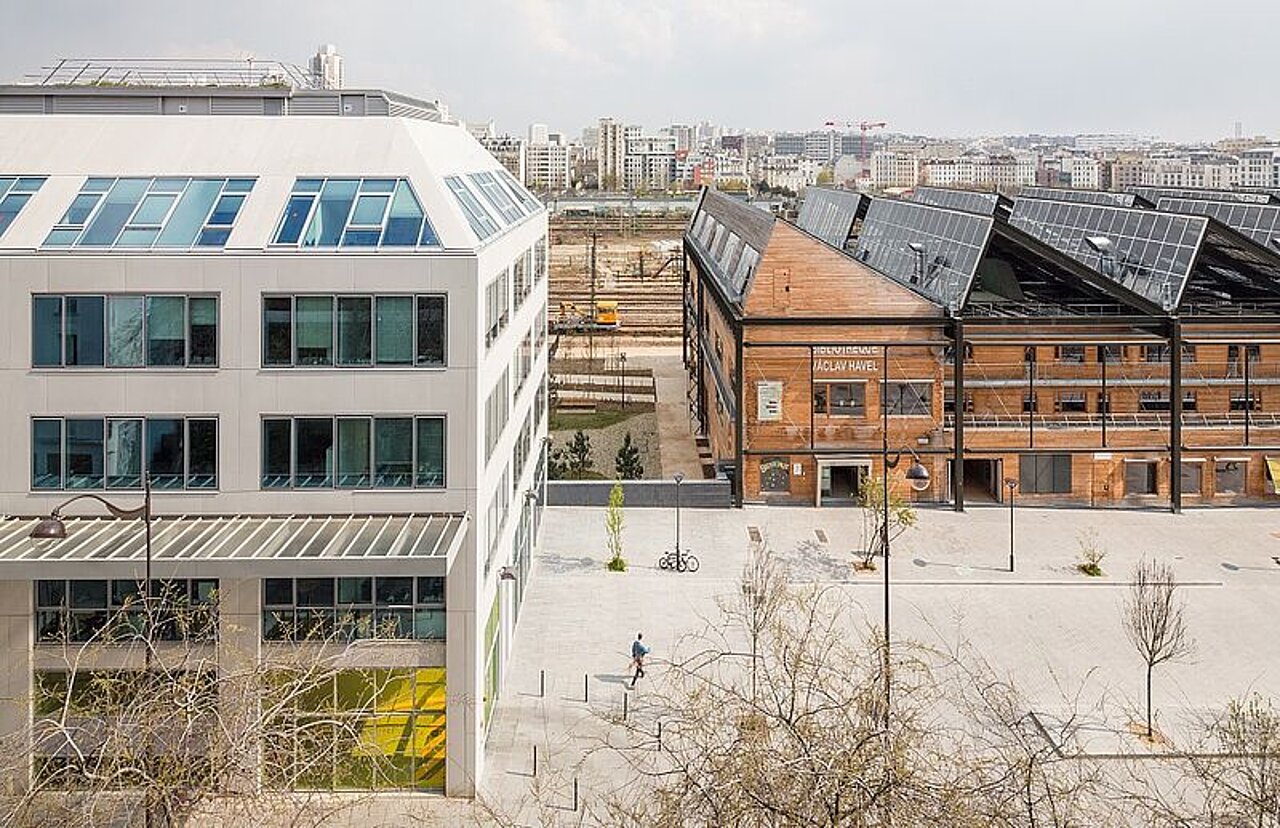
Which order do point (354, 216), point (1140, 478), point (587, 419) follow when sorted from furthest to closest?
point (587, 419) → point (1140, 478) → point (354, 216)

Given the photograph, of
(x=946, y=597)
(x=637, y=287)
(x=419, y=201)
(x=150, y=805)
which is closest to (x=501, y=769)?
(x=150, y=805)

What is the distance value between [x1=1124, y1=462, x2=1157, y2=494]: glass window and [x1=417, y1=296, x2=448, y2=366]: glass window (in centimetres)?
2885

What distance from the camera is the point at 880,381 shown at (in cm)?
3988

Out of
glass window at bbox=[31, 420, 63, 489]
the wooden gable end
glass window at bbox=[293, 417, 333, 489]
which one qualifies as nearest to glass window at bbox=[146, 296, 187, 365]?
glass window at bbox=[31, 420, 63, 489]

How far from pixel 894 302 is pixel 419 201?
22287 millimetres

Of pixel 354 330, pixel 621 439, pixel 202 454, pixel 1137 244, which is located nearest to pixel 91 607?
pixel 202 454

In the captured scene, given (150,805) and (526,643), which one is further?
(526,643)

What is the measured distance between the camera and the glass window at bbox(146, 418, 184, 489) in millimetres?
20125

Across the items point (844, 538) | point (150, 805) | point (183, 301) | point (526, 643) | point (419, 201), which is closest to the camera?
point (150, 805)

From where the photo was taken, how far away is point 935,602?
30234mm

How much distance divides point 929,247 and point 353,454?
3110 cm

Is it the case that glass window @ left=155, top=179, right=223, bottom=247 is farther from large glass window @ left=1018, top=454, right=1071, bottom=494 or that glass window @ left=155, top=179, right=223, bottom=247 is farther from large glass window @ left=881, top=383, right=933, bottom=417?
large glass window @ left=1018, top=454, right=1071, bottom=494

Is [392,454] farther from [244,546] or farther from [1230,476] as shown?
[1230,476]

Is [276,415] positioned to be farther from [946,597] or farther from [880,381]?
[880,381]
